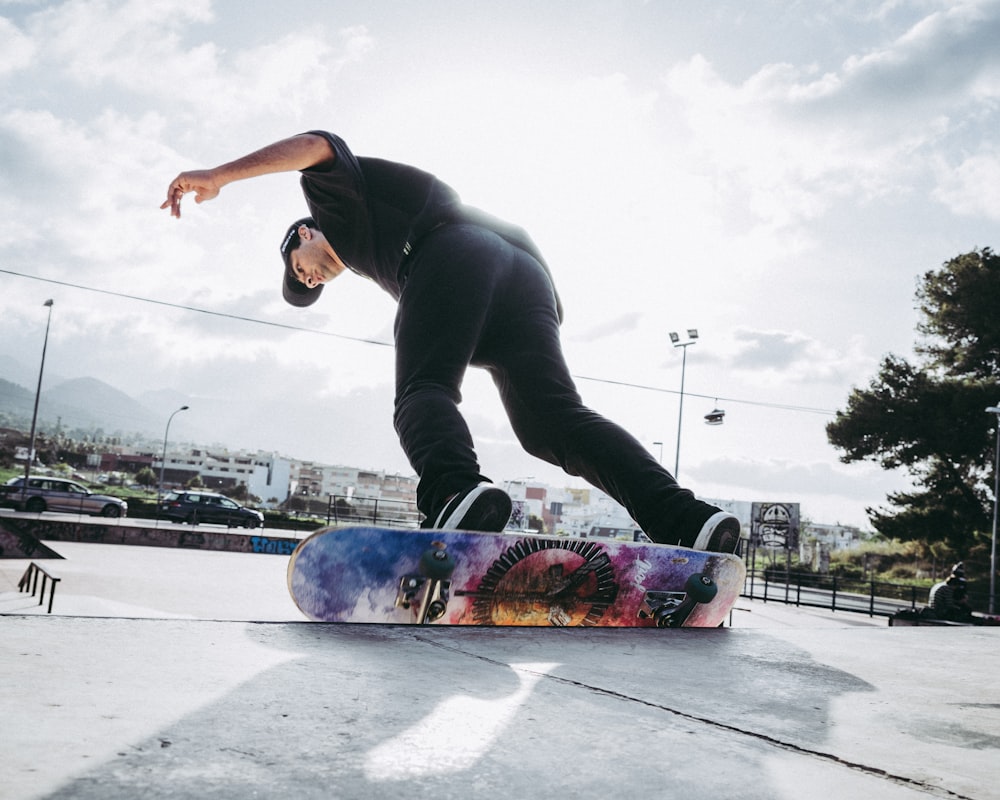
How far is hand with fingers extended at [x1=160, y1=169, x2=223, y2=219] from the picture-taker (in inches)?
125

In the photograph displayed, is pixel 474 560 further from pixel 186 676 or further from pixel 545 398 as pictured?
pixel 186 676

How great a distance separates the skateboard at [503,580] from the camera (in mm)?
2576

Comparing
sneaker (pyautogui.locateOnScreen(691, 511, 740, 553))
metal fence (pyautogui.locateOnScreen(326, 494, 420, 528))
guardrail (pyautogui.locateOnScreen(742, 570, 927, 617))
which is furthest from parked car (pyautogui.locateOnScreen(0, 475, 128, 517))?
sneaker (pyautogui.locateOnScreen(691, 511, 740, 553))

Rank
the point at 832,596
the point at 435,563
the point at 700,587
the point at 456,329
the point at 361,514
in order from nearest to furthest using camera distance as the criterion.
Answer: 1. the point at 435,563
2. the point at 700,587
3. the point at 456,329
4. the point at 832,596
5. the point at 361,514

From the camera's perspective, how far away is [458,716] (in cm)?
127

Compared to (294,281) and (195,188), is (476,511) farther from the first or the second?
(294,281)

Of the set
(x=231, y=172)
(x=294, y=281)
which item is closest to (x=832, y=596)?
(x=294, y=281)

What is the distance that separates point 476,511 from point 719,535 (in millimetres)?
1147

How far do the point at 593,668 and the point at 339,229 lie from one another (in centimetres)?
251

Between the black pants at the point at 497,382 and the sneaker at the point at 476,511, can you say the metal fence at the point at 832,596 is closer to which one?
the black pants at the point at 497,382

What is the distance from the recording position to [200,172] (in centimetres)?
320

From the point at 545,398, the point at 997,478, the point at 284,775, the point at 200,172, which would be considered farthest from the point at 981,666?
the point at 997,478

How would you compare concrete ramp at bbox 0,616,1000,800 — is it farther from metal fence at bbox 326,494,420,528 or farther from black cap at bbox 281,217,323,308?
metal fence at bbox 326,494,420,528

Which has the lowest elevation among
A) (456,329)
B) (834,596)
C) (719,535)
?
(834,596)
